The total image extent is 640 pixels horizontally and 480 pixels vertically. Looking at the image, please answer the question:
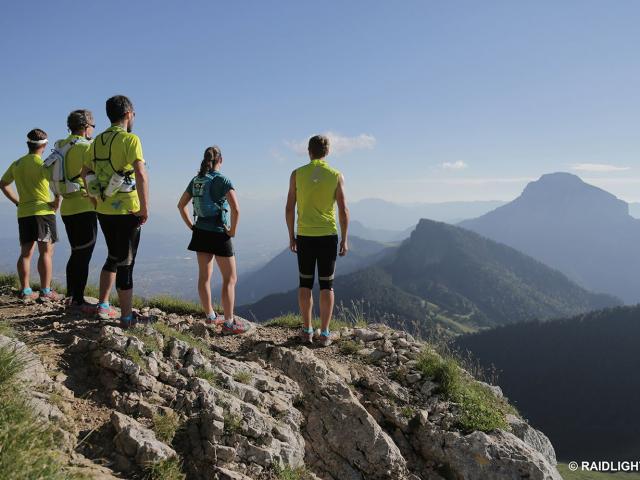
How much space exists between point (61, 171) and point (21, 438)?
17.3 ft

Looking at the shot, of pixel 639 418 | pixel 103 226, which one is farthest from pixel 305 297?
pixel 639 418

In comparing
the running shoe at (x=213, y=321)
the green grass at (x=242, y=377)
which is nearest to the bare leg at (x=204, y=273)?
the running shoe at (x=213, y=321)

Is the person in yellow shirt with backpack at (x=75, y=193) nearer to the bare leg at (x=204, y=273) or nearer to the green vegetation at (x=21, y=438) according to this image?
the bare leg at (x=204, y=273)

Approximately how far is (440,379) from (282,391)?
277 centimetres

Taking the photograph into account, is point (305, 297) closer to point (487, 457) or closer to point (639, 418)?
point (487, 457)

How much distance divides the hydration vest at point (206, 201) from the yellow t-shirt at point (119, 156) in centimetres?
111

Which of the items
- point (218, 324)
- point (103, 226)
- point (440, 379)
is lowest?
point (440, 379)

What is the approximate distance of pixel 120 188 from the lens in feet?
20.3

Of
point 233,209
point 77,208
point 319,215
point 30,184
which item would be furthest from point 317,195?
point 30,184

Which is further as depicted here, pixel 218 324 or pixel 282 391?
pixel 218 324

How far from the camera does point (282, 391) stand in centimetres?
592

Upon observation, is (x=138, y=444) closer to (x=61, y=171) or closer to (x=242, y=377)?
(x=242, y=377)

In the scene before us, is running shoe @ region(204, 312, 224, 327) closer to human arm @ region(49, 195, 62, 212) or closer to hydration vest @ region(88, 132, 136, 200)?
hydration vest @ region(88, 132, 136, 200)

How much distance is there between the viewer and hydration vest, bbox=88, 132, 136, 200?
6.14m
